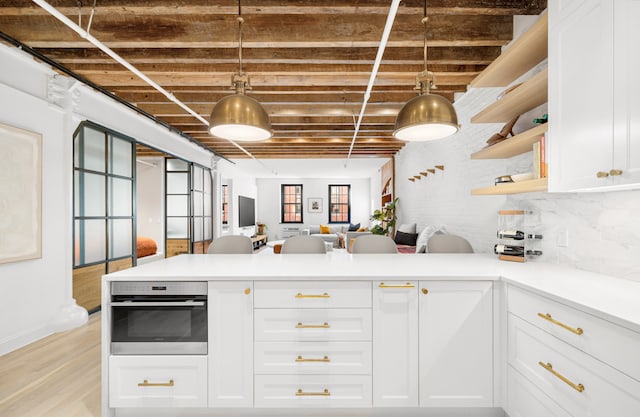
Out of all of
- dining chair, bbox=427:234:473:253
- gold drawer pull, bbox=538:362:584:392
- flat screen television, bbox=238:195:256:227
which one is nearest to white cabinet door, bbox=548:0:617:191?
gold drawer pull, bbox=538:362:584:392

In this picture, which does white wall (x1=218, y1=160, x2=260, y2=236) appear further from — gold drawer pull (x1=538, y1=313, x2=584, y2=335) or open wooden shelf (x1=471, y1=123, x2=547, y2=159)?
gold drawer pull (x1=538, y1=313, x2=584, y2=335)

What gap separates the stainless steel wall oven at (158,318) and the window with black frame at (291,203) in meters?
10.8

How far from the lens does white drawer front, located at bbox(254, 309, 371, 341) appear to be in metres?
1.83

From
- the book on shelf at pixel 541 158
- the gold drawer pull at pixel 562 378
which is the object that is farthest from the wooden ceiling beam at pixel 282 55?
the gold drawer pull at pixel 562 378

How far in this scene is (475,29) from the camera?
276cm

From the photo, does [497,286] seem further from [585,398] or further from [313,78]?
[313,78]

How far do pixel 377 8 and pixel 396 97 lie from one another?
2.19 m

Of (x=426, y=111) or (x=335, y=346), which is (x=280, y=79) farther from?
(x=335, y=346)

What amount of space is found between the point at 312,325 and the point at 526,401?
3.87 feet

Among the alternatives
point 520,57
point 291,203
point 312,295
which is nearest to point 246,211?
point 291,203

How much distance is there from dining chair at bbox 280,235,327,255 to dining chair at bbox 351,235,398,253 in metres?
0.31

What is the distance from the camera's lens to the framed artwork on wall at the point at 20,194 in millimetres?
2707

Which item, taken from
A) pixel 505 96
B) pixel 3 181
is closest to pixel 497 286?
pixel 505 96

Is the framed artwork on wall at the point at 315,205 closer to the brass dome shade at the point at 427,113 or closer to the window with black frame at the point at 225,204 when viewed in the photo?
the window with black frame at the point at 225,204
